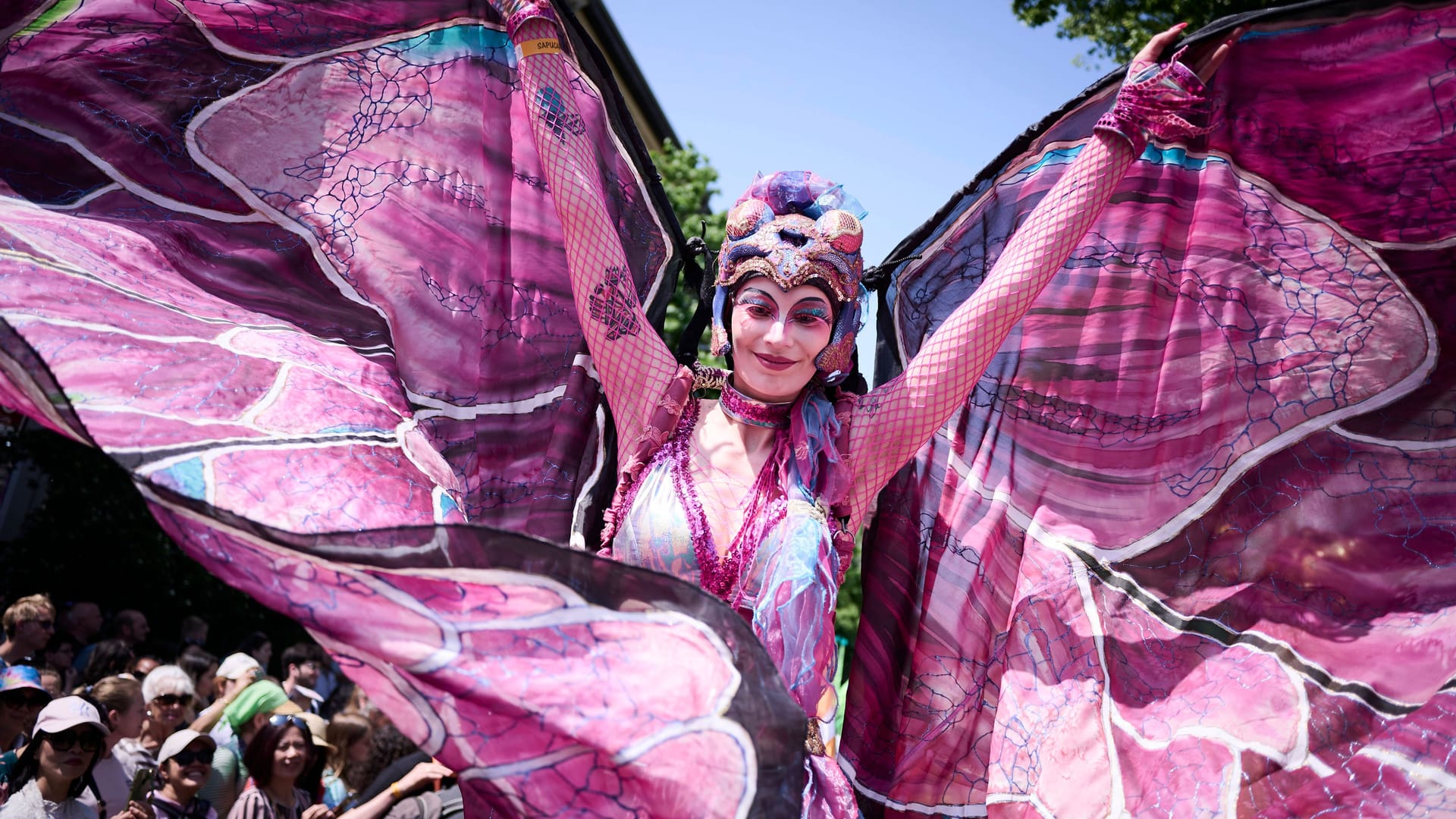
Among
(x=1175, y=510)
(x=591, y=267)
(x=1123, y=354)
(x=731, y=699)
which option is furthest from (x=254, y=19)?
(x=1175, y=510)

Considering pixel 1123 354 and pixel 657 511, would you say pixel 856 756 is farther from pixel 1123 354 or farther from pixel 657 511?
pixel 1123 354

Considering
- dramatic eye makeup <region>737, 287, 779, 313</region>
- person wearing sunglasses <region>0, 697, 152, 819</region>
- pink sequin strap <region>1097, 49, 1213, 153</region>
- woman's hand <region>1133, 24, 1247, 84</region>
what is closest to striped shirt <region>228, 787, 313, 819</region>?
person wearing sunglasses <region>0, 697, 152, 819</region>

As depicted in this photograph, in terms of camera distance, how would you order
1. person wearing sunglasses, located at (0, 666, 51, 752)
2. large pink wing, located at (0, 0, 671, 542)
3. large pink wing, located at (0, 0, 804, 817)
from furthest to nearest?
person wearing sunglasses, located at (0, 666, 51, 752) → large pink wing, located at (0, 0, 671, 542) → large pink wing, located at (0, 0, 804, 817)

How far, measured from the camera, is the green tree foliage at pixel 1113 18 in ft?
27.4

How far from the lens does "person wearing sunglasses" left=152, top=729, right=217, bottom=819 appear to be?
12.3ft

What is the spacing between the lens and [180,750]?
148 inches

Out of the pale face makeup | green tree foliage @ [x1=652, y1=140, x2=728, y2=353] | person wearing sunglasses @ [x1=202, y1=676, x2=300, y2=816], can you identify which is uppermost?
the pale face makeup

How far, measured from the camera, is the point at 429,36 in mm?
3234

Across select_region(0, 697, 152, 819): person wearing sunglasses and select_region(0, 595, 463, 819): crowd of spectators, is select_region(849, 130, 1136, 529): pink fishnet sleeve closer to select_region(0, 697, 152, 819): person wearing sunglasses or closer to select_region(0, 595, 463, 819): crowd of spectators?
select_region(0, 595, 463, 819): crowd of spectators

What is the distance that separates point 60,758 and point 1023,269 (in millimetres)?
3044

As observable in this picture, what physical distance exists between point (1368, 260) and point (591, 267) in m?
1.91

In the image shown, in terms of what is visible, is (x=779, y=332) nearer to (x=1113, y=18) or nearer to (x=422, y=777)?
(x=422, y=777)

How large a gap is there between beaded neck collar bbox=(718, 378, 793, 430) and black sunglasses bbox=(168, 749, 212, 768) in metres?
2.17

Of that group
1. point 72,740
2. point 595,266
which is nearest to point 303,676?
point 72,740
